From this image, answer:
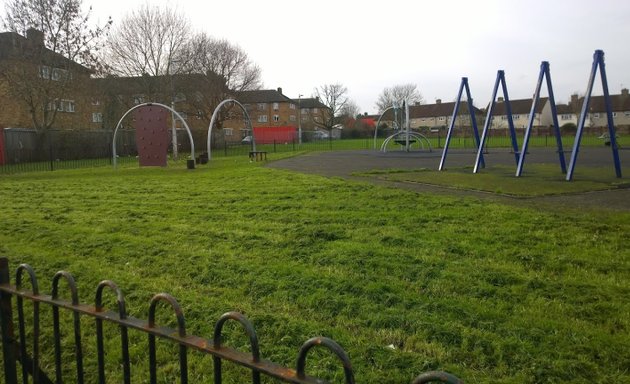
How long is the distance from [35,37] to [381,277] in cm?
3038

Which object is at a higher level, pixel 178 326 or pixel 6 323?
pixel 178 326

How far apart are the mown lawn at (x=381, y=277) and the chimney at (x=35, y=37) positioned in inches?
946

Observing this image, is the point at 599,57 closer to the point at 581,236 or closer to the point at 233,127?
the point at 581,236

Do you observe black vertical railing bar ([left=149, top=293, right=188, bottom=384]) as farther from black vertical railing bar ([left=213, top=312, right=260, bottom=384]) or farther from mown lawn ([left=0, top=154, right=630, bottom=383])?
mown lawn ([left=0, top=154, right=630, bottom=383])

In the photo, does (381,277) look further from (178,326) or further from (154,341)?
(178,326)

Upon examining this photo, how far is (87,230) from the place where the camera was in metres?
7.27

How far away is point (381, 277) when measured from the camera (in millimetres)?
4535

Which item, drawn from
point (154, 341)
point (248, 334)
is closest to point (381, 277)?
point (154, 341)

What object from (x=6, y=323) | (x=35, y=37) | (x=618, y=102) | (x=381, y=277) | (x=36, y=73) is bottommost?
(x=381, y=277)

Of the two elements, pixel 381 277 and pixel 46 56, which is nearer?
pixel 381 277

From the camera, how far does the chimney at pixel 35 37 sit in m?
28.0

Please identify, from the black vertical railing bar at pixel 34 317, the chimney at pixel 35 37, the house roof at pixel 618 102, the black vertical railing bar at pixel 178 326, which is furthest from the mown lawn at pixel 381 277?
the house roof at pixel 618 102

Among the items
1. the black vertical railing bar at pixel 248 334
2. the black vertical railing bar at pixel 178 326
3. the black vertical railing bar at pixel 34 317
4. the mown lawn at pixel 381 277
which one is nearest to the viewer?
the black vertical railing bar at pixel 248 334

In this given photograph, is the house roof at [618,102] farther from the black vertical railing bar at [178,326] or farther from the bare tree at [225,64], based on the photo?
the black vertical railing bar at [178,326]
